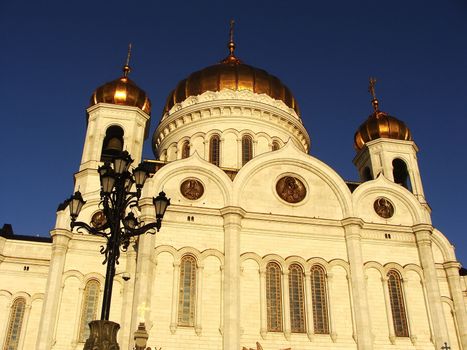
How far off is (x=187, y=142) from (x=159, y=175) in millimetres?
7903

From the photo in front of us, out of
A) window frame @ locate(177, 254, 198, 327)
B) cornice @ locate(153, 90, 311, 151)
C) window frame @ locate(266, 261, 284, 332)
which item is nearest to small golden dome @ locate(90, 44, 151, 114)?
cornice @ locate(153, 90, 311, 151)

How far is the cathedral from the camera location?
741 inches

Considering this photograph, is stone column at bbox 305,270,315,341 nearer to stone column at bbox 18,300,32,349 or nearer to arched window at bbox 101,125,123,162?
arched window at bbox 101,125,123,162

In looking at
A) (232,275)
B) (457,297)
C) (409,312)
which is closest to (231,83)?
(232,275)

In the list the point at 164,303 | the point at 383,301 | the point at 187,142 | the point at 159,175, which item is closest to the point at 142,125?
the point at 187,142

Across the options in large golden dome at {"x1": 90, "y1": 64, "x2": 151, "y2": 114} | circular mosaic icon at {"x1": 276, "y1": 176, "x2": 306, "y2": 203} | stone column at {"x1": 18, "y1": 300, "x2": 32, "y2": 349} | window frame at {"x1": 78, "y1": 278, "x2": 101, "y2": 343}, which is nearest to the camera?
window frame at {"x1": 78, "y1": 278, "x2": 101, "y2": 343}

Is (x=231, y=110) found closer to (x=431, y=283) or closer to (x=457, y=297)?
(x=431, y=283)

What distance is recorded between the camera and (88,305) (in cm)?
2052

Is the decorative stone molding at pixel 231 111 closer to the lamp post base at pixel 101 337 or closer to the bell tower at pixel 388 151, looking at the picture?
the bell tower at pixel 388 151

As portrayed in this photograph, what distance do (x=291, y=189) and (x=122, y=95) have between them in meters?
10.7

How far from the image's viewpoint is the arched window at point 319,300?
1966 cm

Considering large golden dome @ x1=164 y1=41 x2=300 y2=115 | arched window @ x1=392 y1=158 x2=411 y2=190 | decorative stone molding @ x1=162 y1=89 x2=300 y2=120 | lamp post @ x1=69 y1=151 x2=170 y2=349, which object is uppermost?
large golden dome @ x1=164 y1=41 x2=300 y2=115

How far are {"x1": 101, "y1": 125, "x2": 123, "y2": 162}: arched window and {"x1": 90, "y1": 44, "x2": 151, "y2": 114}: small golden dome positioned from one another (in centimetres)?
147

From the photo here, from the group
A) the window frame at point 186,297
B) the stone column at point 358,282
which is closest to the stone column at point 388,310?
the stone column at point 358,282
